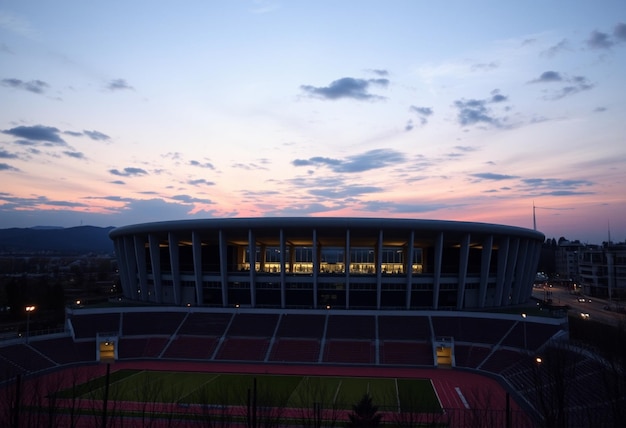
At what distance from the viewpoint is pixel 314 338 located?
138 ft

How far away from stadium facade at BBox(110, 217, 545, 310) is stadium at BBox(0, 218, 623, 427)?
19 centimetres

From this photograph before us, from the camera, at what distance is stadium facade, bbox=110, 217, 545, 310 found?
50.1 m

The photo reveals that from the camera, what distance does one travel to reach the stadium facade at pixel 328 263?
50062 mm

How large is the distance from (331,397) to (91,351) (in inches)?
877

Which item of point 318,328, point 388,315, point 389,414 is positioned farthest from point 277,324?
point 389,414

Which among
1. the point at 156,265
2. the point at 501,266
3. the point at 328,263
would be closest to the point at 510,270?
the point at 501,266

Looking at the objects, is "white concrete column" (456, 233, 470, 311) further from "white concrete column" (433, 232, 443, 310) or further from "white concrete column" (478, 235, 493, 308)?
"white concrete column" (433, 232, 443, 310)

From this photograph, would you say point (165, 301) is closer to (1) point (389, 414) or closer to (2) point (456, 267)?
(2) point (456, 267)

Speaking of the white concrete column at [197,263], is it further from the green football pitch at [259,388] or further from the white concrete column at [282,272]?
the green football pitch at [259,388]

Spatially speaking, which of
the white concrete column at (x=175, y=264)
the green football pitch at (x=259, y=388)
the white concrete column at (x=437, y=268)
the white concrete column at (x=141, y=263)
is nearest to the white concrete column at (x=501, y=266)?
the white concrete column at (x=437, y=268)

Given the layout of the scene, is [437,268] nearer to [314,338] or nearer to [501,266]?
[501,266]

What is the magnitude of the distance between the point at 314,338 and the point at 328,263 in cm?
1575

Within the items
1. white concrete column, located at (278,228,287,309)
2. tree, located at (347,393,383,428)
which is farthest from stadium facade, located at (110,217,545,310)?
tree, located at (347,393,383,428)

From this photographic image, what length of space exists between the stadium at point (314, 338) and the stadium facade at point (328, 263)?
19 cm
